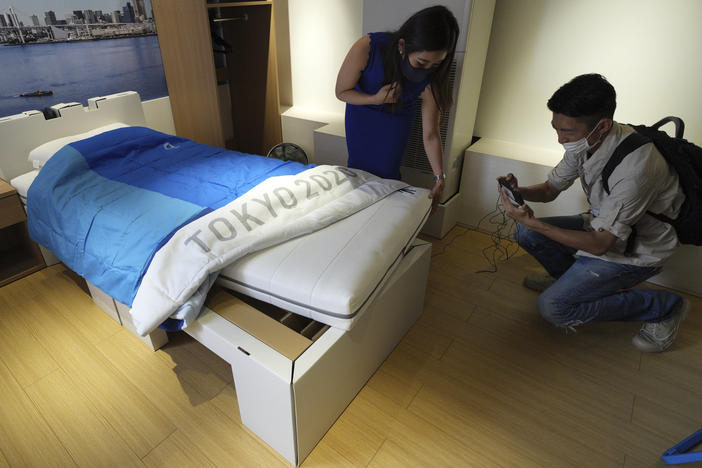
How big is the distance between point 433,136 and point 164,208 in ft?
3.86

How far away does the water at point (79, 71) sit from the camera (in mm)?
2146

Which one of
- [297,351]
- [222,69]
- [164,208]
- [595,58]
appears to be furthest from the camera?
[222,69]

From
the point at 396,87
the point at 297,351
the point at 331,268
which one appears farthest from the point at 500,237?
the point at 297,351

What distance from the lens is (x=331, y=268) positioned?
1220 millimetres

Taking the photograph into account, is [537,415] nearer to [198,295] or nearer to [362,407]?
[362,407]

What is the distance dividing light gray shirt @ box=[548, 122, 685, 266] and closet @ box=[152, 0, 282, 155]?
7.77ft

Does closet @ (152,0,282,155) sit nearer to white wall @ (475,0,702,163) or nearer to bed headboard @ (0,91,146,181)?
bed headboard @ (0,91,146,181)

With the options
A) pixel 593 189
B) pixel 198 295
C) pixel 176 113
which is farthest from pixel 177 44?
pixel 593 189

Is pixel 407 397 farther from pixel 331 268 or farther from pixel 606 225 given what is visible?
pixel 606 225

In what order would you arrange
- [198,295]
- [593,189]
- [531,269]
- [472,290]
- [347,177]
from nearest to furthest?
[198,295], [593,189], [347,177], [472,290], [531,269]

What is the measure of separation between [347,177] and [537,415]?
3.74 ft

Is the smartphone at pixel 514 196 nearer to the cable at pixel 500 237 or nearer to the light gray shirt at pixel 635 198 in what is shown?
the light gray shirt at pixel 635 198

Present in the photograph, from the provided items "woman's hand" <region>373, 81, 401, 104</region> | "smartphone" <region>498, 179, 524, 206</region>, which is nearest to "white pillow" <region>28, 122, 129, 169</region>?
"woman's hand" <region>373, 81, 401, 104</region>

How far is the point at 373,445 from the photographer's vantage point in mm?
1288
